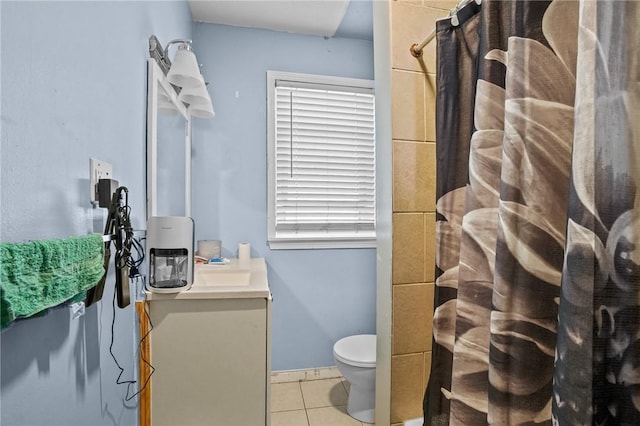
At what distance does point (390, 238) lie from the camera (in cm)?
117

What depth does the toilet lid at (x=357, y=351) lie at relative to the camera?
1713 mm

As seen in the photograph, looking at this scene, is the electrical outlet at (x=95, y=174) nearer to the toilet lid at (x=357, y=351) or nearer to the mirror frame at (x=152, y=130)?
the mirror frame at (x=152, y=130)

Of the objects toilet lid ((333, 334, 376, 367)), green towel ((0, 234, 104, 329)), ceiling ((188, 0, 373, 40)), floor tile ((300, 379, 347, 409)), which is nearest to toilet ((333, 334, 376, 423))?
toilet lid ((333, 334, 376, 367))

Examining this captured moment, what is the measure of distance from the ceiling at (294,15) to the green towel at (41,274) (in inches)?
76.5

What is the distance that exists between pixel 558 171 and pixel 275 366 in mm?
2211

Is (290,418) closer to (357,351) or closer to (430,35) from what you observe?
(357,351)

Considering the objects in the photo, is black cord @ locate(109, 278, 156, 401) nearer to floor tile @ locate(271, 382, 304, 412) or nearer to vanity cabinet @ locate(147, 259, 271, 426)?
→ vanity cabinet @ locate(147, 259, 271, 426)

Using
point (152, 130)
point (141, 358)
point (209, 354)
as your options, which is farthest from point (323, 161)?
point (141, 358)

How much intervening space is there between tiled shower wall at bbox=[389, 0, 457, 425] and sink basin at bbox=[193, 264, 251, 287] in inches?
34.4

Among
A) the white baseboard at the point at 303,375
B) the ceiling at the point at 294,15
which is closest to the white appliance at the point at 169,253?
the white baseboard at the point at 303,375

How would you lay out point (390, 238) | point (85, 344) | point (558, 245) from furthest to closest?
point (390, 238)
point (85, 344)
point (558, 245)

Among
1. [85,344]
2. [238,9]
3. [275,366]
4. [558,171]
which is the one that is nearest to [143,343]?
[85,344]

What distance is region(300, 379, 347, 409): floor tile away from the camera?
2.00 m

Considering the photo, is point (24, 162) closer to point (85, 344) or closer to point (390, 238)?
point (85, 344)
